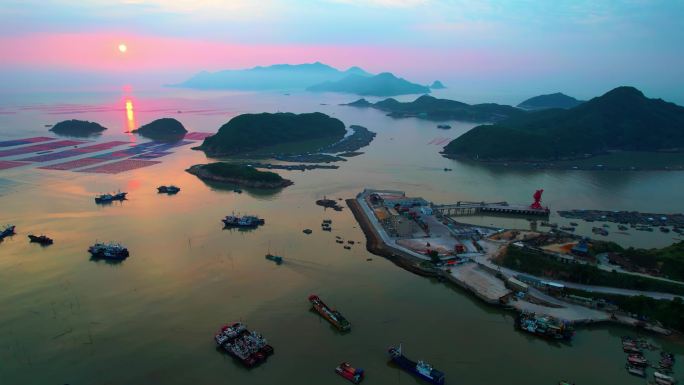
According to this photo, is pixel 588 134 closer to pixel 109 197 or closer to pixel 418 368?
pixel 418 368

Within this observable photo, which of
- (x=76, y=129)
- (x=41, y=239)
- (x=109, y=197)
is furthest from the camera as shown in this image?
(x=76, y=129)

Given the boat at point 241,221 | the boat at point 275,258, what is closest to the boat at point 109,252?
the boat at point 241,221

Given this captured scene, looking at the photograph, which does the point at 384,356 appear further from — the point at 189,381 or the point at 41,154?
the point at 41,154

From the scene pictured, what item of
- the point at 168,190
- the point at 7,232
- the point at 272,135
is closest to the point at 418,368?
the point at 7,232

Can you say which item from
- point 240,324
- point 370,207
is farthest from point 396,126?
point 240,324

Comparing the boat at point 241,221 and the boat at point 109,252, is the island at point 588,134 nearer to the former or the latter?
the boat at point 241,221

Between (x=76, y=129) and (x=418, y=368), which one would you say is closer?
(x=418, y=368)

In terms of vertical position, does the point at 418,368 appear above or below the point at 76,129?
above
